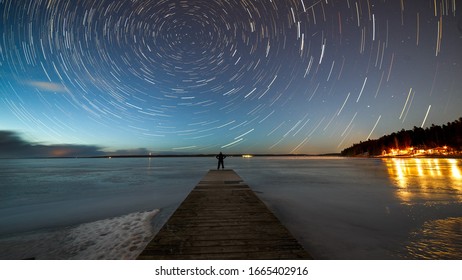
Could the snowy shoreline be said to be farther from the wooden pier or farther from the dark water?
the wooden pier

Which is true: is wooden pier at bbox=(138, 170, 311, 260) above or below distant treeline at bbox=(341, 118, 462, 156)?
below

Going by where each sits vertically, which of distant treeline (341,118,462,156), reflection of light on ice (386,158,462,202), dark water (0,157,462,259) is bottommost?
reflection of light on ice (386,158,462,202)

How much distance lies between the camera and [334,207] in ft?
39.3

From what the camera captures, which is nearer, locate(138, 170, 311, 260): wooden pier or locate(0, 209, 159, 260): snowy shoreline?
locate(138, 170, 311, 260): wooden pier

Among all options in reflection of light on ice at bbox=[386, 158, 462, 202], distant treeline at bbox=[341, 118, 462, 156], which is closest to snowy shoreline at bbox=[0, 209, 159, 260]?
reflection of light on ice at bbox=[386, 158, 462, 202]

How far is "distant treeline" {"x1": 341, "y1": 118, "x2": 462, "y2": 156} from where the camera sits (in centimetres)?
10656

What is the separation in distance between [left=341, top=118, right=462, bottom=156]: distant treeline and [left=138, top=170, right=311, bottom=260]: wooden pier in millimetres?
138446

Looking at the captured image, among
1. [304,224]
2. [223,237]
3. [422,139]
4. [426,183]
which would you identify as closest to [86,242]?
[223,237]

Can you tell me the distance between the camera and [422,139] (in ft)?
431

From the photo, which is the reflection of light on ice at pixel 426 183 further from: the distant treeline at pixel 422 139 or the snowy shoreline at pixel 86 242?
the distant treeline at pixel 422 139

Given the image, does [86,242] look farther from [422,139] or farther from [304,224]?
[422,139]
